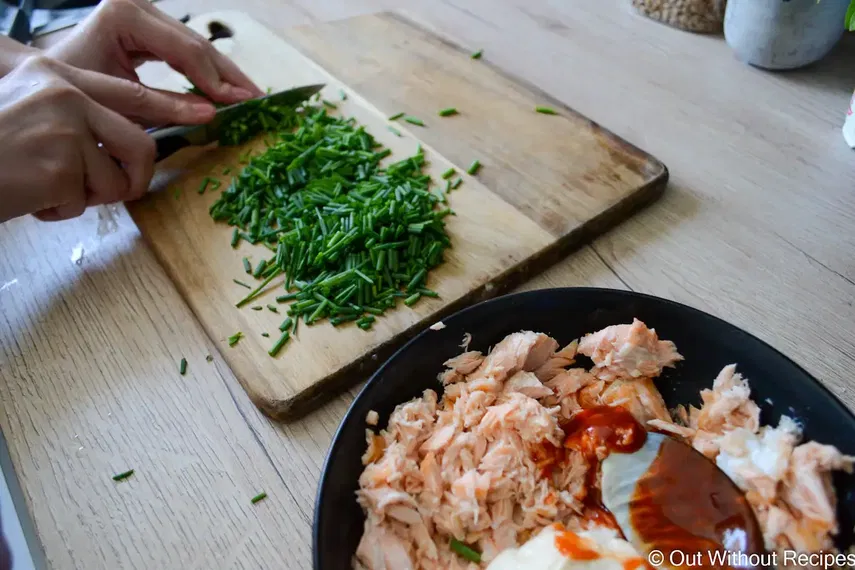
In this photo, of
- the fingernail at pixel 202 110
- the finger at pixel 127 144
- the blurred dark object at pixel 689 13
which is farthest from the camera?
the blurred dark object at pixel 689 13

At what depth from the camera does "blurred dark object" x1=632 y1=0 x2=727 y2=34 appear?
158 centimetres

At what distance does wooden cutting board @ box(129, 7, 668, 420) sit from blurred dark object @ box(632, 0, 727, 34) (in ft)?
1.78

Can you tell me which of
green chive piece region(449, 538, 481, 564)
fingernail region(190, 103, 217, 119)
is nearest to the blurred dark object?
fingernail region(190, 103, 217, 119)

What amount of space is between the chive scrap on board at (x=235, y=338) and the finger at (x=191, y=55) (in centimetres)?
61

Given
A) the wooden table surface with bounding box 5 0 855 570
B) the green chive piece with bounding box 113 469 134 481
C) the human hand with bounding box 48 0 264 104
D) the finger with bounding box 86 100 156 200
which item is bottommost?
the green chive piece with bounding box 113 469 134 481

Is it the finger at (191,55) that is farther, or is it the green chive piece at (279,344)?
the finger at (191,55)

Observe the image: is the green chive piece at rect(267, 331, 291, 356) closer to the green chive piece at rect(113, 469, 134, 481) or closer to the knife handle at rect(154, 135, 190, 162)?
the green chive piece at rect(113, 469, 134, 481)

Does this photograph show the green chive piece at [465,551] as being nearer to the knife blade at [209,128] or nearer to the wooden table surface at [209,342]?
the wooden table surface at [209,342]

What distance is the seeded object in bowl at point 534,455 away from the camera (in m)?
0.67

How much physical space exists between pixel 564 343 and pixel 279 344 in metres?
0.43

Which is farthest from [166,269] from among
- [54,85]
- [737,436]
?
[737,436]

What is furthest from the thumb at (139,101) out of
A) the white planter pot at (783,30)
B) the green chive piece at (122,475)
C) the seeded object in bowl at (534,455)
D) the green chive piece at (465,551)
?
the white planter pot at (783,30)

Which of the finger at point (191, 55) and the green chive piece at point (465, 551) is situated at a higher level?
the finger at point (191, 55)

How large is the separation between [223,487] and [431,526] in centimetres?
30
